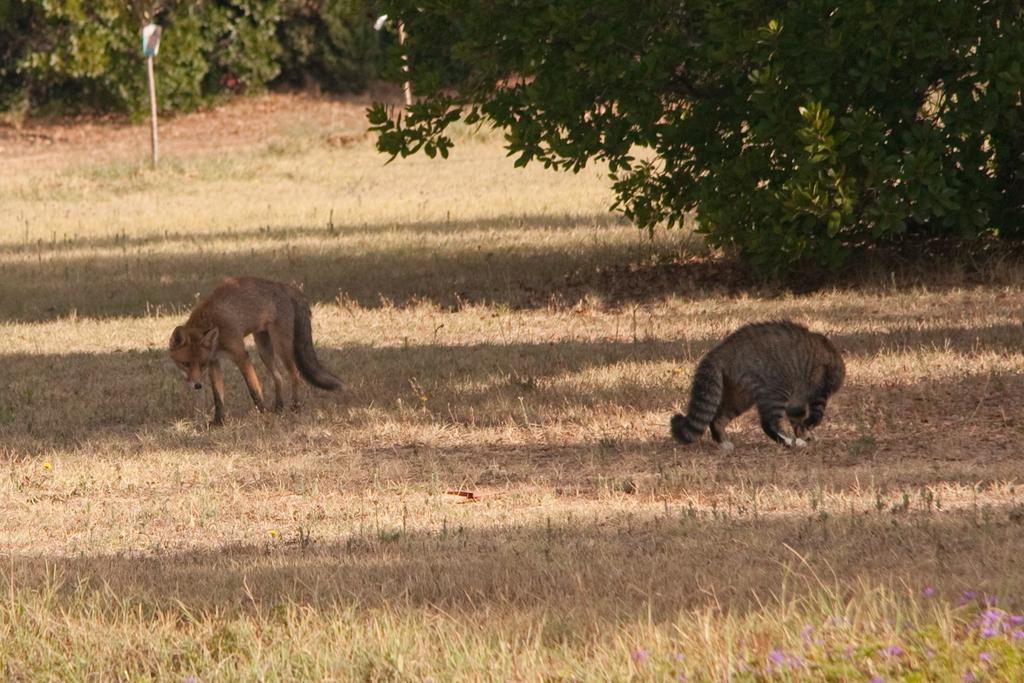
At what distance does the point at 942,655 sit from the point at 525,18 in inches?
482

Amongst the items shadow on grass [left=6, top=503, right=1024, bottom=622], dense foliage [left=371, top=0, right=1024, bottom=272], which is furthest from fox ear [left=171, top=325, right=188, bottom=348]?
Answer: dense foliage [left=371, top=0, right=1024, bottom=272]

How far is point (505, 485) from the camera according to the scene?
9992 mm

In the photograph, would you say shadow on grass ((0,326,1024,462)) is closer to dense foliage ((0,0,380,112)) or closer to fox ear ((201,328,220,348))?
fox ear ((201,328,220,348))

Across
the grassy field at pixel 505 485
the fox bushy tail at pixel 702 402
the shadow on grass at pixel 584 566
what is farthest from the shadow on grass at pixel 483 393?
the shadow on grass at pixel 584 566

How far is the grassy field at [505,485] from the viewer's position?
620cm

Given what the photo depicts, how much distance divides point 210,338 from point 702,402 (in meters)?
3.89

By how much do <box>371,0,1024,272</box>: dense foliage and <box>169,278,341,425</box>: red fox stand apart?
4.98 metres

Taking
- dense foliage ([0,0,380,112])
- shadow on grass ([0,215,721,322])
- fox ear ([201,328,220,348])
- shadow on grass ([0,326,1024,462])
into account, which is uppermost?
dense foliage ([0,0,380,112])

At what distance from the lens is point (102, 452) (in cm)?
1128

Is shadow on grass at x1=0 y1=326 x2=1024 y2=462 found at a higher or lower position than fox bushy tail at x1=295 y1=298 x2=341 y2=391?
lower

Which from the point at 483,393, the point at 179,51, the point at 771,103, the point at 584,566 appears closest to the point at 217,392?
the point at 483,393

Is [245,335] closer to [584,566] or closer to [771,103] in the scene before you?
[584,566]

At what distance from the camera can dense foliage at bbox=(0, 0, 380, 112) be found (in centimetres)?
4353

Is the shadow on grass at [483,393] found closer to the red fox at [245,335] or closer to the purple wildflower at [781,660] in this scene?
the red fox at [245,335]
